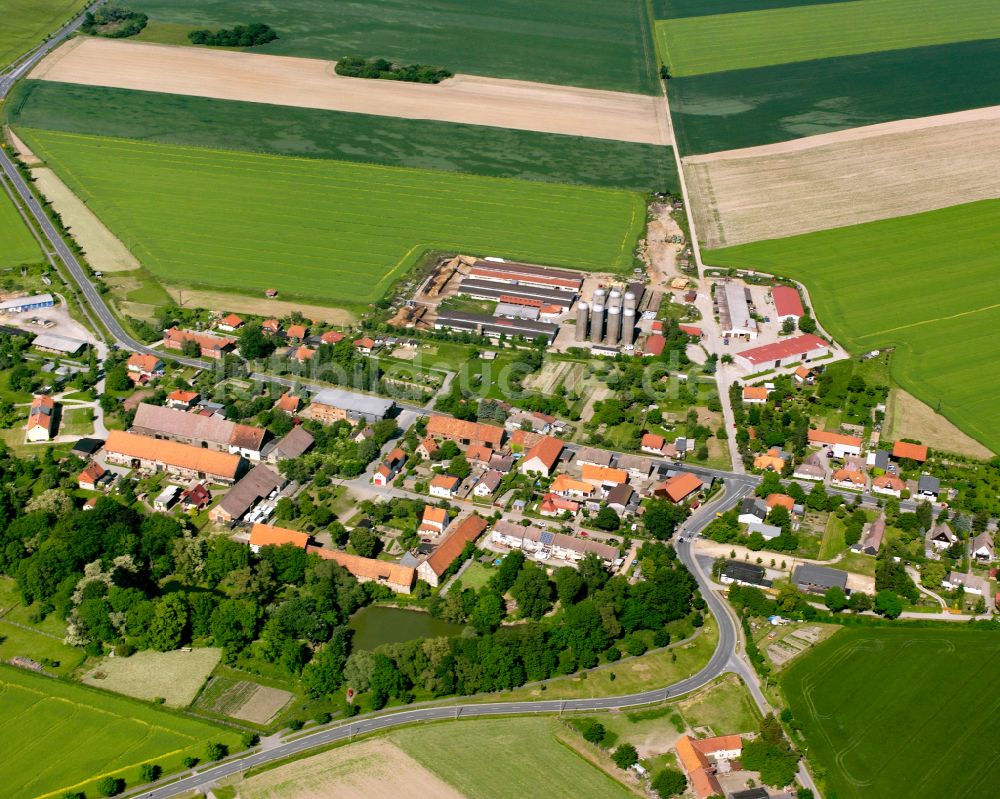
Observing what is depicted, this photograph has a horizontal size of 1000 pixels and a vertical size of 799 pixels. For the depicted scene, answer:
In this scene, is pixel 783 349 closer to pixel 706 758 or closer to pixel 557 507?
pixel 557 507

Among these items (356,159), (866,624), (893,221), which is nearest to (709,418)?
(866,624)

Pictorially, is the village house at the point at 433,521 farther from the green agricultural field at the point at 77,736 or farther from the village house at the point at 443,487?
the green agricultural field at the point at 77,736

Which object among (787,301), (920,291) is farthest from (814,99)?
(787,301)

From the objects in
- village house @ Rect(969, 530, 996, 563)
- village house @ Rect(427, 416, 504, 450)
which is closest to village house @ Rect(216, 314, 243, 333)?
village house @ Rect(427, 416, 504, 450)

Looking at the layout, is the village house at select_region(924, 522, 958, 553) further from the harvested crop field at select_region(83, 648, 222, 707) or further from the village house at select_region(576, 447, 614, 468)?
the harvested crop field at select_region(83, 648, 222, 707)

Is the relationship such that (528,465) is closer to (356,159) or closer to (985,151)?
(356,159)
